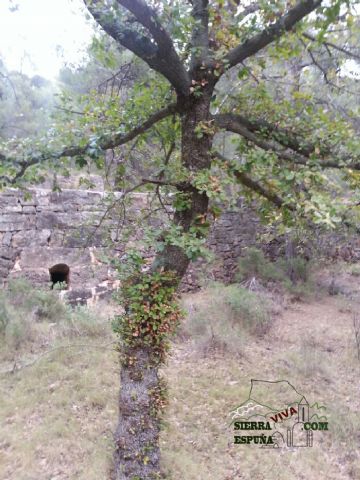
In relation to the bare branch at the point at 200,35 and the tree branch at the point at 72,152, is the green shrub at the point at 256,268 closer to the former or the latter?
the tree branch at the point at 72,152

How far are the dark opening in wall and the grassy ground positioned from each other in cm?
133

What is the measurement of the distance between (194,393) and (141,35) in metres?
3.87


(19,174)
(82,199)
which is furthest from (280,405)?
(82,199)

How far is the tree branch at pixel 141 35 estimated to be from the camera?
233 cm

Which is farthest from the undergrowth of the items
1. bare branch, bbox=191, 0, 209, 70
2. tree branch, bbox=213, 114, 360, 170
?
bare branch, bbox=191, 0, 209, 70

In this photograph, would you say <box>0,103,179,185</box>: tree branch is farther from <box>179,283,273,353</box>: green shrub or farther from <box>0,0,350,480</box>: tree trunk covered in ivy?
<box>179,283,273,353</box>: green shrub

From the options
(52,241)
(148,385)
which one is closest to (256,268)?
(52,241)

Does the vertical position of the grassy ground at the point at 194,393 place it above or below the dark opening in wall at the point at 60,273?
below

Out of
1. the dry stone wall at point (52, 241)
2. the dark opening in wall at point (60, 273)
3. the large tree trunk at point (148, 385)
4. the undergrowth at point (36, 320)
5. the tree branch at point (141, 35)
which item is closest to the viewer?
the tree branch at point (141, 35)

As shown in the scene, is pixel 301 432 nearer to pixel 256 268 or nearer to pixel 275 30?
pixel 275 30

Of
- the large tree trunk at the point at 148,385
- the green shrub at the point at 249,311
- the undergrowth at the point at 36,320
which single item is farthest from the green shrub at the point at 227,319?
the large tree trunk at the point at 148,385

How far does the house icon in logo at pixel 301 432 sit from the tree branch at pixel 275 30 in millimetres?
3534

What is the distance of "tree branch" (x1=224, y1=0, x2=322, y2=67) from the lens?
270 cm

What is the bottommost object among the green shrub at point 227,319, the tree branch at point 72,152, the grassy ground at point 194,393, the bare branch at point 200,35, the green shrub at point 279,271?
the grassy ground at point 194,393
